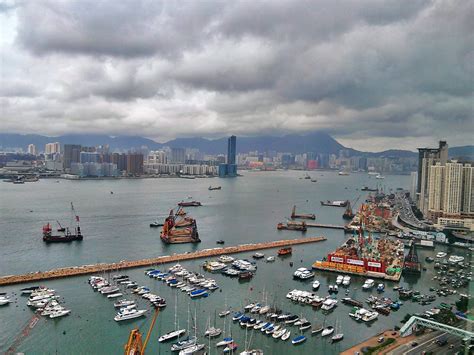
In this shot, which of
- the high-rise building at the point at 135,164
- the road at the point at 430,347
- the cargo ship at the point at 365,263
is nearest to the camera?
the road at the point at 430,347

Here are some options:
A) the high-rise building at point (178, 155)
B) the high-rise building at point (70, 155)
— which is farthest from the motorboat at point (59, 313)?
the high-rise building at point (178, 155)

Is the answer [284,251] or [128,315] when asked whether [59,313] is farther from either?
[284,251]

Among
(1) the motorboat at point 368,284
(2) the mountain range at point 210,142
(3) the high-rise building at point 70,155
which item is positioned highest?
(2) the mountain range at point 210,142

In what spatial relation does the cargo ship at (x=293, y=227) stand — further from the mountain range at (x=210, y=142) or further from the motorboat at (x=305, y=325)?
the mountain range at (x=210, y=142)

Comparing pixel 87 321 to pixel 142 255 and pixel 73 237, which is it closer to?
pixel 142 255

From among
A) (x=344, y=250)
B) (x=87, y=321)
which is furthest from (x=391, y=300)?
(x=87, y=321)

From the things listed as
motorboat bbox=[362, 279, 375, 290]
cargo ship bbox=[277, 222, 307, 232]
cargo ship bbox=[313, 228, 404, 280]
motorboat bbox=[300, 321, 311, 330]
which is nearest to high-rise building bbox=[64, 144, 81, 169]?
cargo ship bbox=[277, 222, 307, 232]

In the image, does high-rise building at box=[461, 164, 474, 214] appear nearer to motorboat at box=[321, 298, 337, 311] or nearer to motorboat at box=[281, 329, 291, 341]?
motorboat at box=[321, 298, 337, 311]

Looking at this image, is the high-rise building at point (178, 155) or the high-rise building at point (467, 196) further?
the high-rise building at point (178, 155)
